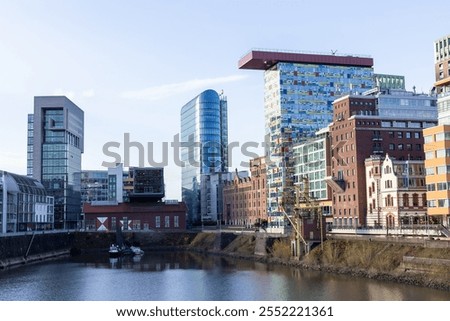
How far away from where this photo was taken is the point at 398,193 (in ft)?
354

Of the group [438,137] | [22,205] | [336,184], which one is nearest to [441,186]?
[438,137]

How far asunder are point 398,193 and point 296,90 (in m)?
69.8

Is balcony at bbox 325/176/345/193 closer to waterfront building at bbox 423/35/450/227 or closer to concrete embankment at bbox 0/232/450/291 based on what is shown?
concrete embankment at bbox 0/232/450/291

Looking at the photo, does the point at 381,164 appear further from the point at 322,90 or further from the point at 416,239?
the point at 322,90

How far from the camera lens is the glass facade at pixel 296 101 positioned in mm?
167500

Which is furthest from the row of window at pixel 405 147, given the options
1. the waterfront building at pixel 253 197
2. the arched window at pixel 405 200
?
the waterfront building at pixel 253 197

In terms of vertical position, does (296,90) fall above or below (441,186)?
above

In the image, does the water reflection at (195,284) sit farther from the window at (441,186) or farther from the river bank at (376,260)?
the window at (441,186)

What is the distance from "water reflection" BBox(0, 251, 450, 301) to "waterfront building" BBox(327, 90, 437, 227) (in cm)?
2656

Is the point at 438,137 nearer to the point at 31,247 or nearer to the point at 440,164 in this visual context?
the point at 440,164

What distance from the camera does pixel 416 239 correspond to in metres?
78.8

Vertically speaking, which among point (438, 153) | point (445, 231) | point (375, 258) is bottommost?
point (375, 258)

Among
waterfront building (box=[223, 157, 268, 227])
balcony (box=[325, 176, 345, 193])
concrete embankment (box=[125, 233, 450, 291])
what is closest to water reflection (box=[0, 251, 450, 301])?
concrete embankment (box=[125, 233, 450, 291])
